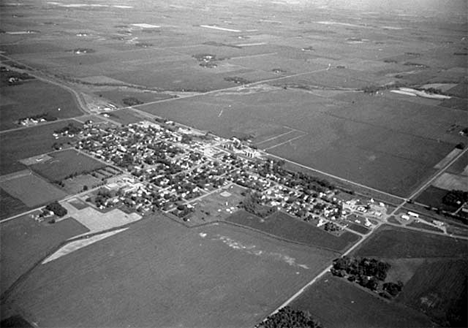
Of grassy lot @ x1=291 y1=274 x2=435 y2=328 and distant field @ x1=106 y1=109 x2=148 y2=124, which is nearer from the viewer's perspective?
grassy lot @ x1=291 y1=274 x2=435 y2=328

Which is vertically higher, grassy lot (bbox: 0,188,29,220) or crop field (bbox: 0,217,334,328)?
grassy lot (bbox: 0,188,29,220)

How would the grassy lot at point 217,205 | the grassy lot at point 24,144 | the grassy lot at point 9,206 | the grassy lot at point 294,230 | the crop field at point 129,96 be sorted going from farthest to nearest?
the crop field at point 129,96 → the grassy lot at point 24,144 → the grassy lot at point 217,205 → the grassy lot at point 9,206 → the grassy lot at point 294,230

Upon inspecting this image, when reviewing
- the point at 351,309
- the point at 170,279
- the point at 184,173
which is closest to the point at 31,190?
the point at 184,173

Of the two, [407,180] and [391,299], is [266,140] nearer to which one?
[407,180]

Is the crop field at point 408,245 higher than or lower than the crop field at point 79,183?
lower

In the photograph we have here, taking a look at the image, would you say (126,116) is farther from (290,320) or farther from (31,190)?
(290,320)

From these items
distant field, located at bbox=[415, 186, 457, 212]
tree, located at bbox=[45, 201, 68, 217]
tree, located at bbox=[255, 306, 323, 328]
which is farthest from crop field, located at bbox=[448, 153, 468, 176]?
tree, located at bbox=[45, 201, 68, 217]

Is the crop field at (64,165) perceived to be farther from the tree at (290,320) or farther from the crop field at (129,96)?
the tree at (290,320)

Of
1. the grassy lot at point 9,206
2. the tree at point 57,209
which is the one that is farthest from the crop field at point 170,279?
the grassy lot at point 9,206

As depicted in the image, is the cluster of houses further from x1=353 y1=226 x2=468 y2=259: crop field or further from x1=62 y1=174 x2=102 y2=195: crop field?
x1=353 y1=226 x2=468 y2=259: crop field
